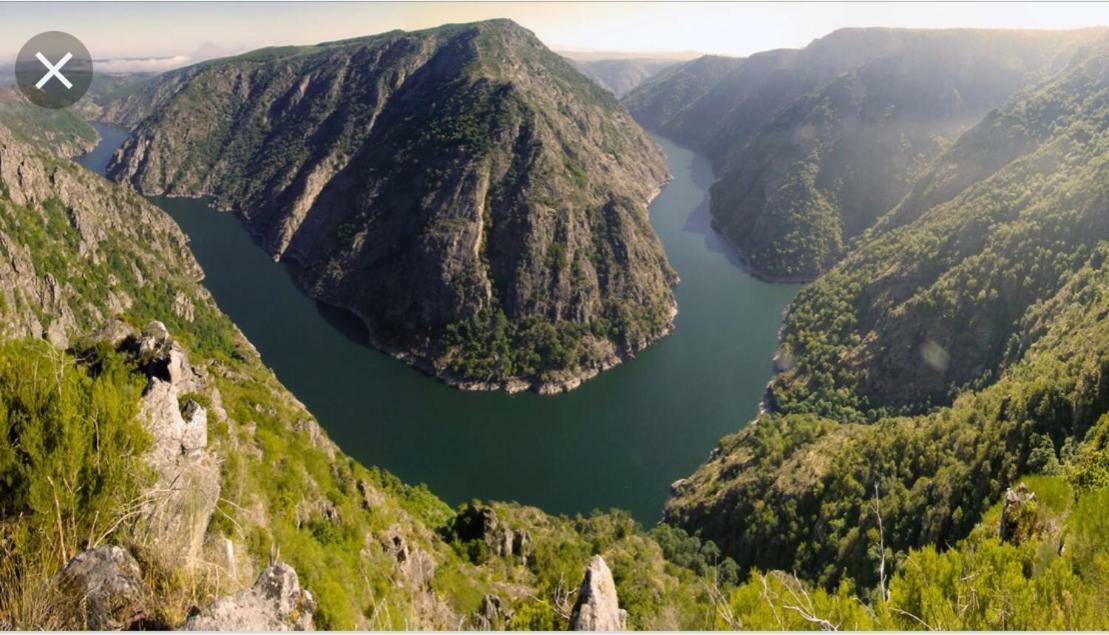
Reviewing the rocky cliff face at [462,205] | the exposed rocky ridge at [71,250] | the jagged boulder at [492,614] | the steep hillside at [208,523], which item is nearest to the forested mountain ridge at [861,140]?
the rocky cliff face at [462,205]

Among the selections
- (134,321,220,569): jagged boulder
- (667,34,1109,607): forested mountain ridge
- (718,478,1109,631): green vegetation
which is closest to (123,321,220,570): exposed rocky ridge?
(134,321,220,569): jagged boulder

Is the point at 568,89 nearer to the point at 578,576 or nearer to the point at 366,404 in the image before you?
the point at 366,404

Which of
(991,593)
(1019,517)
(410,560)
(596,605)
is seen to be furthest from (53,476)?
(410,560)

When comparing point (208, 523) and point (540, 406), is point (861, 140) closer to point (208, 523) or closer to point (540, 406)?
point (540, 406)

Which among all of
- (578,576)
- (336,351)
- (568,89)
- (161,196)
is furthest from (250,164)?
(578,576)

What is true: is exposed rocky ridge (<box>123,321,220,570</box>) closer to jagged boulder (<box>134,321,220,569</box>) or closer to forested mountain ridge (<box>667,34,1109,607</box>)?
jagged boulder (<box>134,321,220,569</box>)
